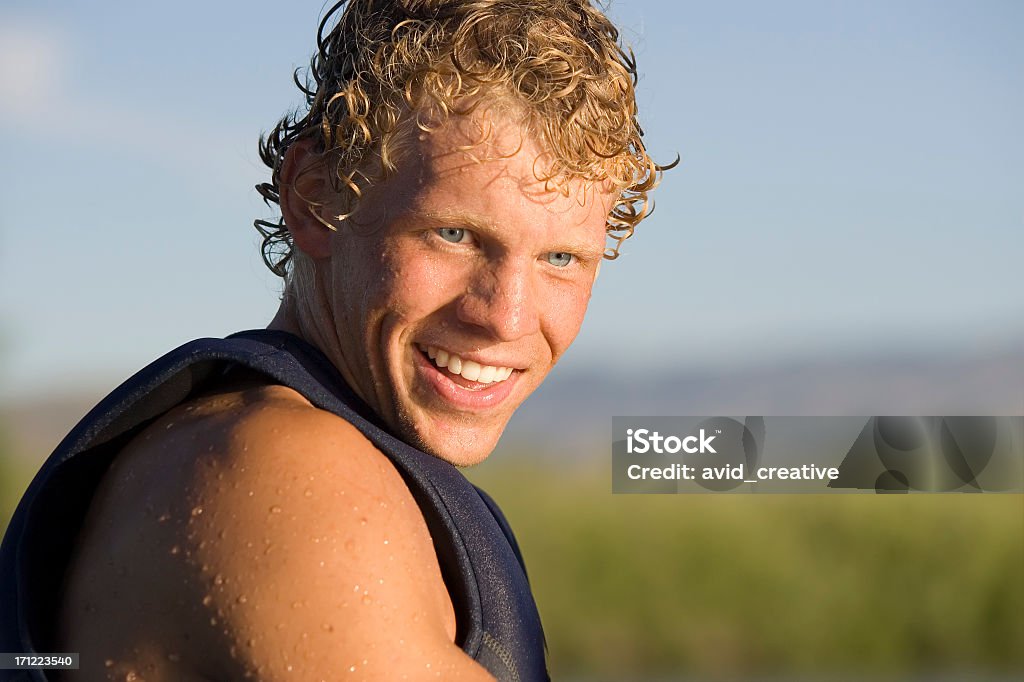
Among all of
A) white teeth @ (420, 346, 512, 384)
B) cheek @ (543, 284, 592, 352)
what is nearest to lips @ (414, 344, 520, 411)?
white teeth @ (420, 346, 512, 384)

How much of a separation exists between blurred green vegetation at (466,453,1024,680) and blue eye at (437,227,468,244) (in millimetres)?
8104

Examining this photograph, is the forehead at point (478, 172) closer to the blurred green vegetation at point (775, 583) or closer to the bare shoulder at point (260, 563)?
the bare shoulder at point (260, 563)

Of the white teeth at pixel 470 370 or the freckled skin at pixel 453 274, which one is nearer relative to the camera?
the freckled skin at pixel 453 274

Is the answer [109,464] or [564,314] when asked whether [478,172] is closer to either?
[564,314]

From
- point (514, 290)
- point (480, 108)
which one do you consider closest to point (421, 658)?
point (514, 290)

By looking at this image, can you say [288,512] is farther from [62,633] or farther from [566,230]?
[566,230]

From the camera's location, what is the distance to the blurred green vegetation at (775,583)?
373 inches

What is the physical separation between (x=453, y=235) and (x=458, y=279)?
0.23 feet

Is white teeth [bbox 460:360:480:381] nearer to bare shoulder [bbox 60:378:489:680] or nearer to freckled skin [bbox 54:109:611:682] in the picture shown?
freckled skin [bbox 54:109:611:682]

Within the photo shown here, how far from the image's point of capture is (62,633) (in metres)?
1.56

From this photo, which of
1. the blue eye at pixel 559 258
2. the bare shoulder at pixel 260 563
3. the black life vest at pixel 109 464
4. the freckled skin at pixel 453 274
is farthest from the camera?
the blue eye at pixel 559 258

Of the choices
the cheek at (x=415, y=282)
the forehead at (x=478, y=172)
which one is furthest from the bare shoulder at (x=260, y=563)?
the forehead at (x=478, y=172)

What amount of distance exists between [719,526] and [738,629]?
117cm

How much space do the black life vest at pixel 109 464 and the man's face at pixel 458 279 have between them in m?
0.11
